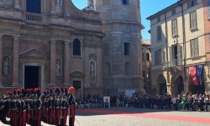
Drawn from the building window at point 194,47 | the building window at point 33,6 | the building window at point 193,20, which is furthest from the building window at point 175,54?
the building window at point 33,6

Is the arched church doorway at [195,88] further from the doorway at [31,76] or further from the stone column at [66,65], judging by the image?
the doorway at [31,76]

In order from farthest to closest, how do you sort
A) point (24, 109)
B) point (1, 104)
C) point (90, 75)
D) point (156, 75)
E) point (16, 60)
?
point (156, 75) < point (90, 75) < point (16, 60) < point (1, 104) < point (24, 109)

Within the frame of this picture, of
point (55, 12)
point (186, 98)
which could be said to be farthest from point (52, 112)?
point (55, 12)

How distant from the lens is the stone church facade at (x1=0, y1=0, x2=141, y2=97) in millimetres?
30594

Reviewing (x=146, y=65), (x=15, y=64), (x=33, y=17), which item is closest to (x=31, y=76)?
(x=15, y=64)

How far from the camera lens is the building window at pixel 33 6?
33.3 m

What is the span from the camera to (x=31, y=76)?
3281 cm

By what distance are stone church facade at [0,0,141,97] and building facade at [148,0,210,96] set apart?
5.27 metres

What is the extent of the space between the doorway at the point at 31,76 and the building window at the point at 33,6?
19.9 feet

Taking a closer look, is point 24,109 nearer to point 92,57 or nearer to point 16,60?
point 16,60

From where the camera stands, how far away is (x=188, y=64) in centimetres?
3422

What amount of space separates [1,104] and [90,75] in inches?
836

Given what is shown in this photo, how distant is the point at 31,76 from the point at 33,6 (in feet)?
24.5

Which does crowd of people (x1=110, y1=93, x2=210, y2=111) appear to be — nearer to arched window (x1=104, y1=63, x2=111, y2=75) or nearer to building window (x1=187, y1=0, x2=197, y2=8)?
arched window (x1=104, y1=63, x2=111, y2=75)
